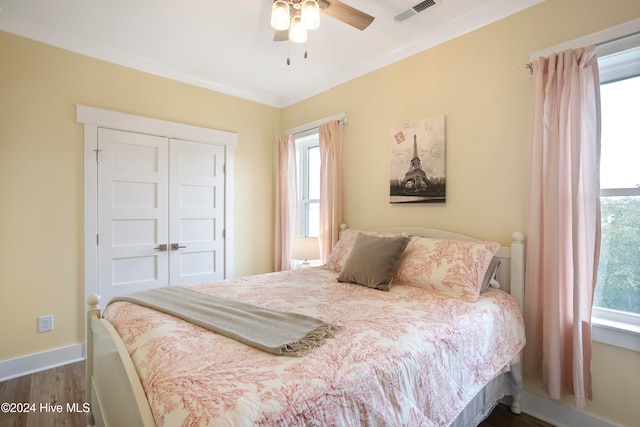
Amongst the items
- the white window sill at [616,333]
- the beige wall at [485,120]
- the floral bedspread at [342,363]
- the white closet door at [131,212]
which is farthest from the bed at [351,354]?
the white closet door at [131,212]

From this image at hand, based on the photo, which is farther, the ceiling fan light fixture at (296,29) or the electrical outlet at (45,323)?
the electrical outlet at (45,323)

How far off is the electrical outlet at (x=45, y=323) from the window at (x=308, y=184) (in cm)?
236

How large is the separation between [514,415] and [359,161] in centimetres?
225

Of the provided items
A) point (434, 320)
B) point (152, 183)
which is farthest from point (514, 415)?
point (152, 183)

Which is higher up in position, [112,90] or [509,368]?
[112,90]

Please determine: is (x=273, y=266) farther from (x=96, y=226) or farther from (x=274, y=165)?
(x=96, y=226)

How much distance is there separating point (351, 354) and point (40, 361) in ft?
9.17

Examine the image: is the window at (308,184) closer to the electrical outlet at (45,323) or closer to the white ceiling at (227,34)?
the white ceiling at (227,34)

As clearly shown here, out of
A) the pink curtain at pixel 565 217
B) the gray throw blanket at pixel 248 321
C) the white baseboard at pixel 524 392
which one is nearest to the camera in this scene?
the gray throw blanket at pixel 248 321

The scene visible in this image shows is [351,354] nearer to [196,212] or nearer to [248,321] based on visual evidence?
[248,321]

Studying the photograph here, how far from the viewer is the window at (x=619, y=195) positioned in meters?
1.73

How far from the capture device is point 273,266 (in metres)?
4.04

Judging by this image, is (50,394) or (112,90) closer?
(50,394)

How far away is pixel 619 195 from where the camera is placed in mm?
1768
